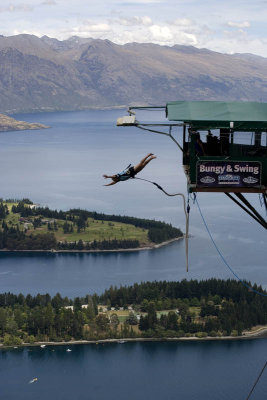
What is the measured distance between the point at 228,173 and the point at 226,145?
1855 millimetres

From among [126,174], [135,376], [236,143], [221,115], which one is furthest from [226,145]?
[135,376]

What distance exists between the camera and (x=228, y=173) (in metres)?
24.5

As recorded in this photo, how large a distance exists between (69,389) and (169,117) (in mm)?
160489

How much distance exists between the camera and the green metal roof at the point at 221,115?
2356 centimetres

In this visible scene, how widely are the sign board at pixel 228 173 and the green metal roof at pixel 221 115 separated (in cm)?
127

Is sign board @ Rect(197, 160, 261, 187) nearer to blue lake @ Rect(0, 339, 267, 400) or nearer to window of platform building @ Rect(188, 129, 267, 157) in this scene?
window of platform building @ Rect(188, 129, 267, 157)

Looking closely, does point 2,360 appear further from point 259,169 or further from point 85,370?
point 259,169

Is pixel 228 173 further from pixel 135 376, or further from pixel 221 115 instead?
pixel 135 376

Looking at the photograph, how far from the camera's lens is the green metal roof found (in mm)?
23562

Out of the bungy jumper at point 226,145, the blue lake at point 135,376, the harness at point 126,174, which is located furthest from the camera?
the blue lake at point 135,376

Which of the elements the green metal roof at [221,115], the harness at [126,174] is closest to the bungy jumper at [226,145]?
the green metal roof at [221,115]

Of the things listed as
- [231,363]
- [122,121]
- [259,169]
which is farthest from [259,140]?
[231,363]

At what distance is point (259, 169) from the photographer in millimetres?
24891

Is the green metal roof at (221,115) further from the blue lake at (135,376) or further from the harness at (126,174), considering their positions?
the blue lake at (135,376)
